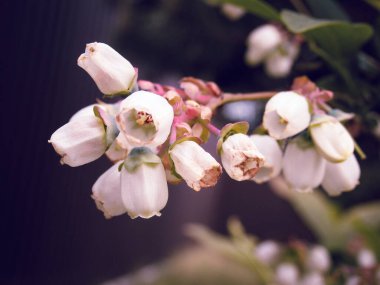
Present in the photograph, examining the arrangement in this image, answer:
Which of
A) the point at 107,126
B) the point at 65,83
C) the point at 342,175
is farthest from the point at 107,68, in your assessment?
the point at 65,83

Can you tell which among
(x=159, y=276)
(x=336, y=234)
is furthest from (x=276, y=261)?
(x=159, y=276)

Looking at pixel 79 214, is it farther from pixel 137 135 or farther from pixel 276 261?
pixel 137 135

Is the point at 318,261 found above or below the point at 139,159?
below

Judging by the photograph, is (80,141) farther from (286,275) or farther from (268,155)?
(286,275)

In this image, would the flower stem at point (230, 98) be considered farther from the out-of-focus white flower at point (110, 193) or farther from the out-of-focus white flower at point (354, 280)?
the out-of-focus white flower at point (354, 280)

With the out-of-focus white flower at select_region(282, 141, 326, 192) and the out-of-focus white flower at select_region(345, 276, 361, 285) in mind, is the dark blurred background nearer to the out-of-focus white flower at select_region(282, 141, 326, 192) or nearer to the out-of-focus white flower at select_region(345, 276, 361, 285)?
the out-of-focus white flower at select_region(345, 276, 361, 285)

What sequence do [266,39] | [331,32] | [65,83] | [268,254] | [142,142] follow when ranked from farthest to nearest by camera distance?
[65,83] < [268,254] < [266,39] < [331,32] < [142,142]
